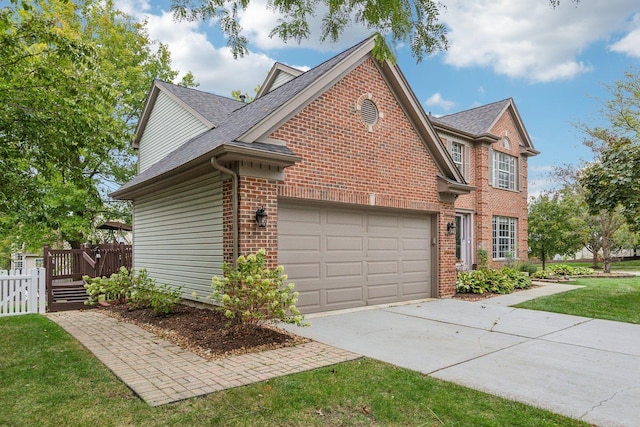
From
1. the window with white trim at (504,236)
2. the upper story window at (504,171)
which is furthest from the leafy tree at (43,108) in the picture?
the window with white trim at (504,236)

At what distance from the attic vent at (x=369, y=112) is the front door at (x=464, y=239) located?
9917 mm

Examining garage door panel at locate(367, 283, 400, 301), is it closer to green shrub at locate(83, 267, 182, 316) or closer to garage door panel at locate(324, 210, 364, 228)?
garage door panel at locate(324, 210, 364, 228)

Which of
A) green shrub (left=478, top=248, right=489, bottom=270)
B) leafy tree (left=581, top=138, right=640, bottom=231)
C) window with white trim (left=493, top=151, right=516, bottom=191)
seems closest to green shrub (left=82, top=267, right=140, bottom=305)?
leafy tree (left=581, top=138, right=640, bottom=231)

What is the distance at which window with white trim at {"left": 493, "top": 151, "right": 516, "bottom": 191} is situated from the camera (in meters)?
20.0

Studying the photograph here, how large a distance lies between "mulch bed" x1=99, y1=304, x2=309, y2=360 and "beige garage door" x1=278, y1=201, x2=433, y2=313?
1.73 m

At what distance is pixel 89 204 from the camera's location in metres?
18.2

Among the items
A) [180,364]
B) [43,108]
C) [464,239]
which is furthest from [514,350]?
[464,239]

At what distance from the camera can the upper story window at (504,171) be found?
1998 centimetres

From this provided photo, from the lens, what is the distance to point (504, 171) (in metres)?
20.5

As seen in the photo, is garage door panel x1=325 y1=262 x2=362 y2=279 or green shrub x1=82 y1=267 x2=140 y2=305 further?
green shrub x1=82 y1=267 x2=140 y2=305

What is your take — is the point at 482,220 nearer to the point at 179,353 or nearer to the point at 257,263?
the point at 257,263

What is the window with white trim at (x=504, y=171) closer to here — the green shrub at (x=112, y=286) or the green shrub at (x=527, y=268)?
the green shrub at (x=527, y=268)

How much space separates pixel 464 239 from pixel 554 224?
267 inches

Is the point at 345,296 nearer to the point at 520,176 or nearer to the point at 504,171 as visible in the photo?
the point at 504,171
